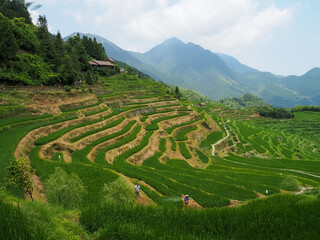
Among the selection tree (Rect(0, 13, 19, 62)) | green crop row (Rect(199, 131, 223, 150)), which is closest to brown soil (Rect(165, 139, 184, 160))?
green crop row (Rect(199, 131, 223, 150))

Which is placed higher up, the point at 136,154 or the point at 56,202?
the point at 56,202

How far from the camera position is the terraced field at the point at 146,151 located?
23.0m

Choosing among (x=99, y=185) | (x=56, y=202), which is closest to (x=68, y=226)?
(x=56, y=202)

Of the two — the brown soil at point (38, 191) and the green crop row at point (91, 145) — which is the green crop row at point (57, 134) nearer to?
the green crop row at point (91, 145)

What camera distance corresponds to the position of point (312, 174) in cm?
4409

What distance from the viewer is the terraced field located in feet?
75.6

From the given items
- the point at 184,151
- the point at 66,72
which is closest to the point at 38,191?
the point at 184,151

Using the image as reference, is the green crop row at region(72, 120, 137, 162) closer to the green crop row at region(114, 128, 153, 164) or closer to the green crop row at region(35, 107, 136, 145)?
the green crop row at region(114, 128, 153, 164)

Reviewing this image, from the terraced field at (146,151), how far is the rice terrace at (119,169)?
0.22 meters

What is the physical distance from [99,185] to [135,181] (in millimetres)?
4952

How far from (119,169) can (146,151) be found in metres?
12.7

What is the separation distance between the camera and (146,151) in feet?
128

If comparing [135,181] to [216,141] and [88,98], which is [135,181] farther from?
[216,141]

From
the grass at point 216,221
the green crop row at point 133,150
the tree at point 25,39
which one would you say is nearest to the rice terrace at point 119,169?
the grass at point 216,221
